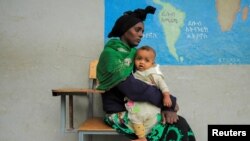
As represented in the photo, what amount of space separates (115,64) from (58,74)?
93 cm

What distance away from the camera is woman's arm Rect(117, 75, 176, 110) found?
96.0 inches

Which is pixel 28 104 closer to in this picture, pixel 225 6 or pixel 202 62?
pixel 202 62

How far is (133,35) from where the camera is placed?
265 cm

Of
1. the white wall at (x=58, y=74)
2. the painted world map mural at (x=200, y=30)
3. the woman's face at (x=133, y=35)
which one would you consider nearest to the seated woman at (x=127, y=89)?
the woman's face at (x=133, y=35)

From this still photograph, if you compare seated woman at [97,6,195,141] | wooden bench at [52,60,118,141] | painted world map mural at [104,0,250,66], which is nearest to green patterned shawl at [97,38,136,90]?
seated woman at [97,6,195,141]

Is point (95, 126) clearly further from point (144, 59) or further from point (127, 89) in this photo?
point (144, 59)

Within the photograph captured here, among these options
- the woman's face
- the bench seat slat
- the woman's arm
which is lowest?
the bench seat slat

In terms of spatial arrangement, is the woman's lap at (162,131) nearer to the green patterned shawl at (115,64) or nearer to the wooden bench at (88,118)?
the wooden bench at (88,118)

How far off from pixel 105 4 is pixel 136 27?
27.6 inches

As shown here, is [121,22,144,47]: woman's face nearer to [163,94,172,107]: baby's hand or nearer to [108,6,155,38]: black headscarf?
[108,6,155,38]: black headscarf

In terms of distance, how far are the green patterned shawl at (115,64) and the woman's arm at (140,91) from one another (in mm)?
52

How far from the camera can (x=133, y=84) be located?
246cm

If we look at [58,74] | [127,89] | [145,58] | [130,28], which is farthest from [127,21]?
[58,74]

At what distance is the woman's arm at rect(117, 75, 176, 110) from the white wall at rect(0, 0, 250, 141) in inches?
31.0
